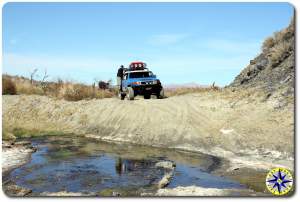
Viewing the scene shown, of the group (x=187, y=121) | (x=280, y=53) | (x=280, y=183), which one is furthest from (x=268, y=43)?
(x=280, y=183)

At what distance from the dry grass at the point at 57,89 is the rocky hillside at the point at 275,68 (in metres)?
10.2

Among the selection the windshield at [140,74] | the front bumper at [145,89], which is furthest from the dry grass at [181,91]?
the windshield at [140,74]

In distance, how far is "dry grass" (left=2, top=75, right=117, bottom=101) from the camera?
102ft

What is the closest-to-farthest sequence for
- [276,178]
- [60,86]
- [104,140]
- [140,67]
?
[276,178], [104,140], [140,67], [60,86]

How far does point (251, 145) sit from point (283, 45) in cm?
1037

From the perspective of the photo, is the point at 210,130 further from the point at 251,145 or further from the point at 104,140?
the point at 104,140

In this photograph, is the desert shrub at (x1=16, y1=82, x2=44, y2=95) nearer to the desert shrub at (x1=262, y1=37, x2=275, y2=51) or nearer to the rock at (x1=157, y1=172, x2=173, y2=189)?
the desert shrub at (x1=262, y1=37, x2=275, y2=51)

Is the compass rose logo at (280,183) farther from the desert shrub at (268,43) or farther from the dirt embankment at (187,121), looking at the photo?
the desert shrub at (268,43)

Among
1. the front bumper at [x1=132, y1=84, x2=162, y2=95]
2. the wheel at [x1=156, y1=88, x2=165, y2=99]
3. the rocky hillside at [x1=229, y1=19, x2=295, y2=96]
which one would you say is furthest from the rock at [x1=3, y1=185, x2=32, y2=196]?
the wheel at [x1=156, y1=88, x2=165, y2=99]

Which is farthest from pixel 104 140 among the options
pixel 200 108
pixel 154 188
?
pixel 154 188

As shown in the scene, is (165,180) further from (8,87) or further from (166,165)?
(8,87)

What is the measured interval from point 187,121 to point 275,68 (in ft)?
23.8

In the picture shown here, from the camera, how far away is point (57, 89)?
32.6 meters

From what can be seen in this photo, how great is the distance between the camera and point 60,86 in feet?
108
